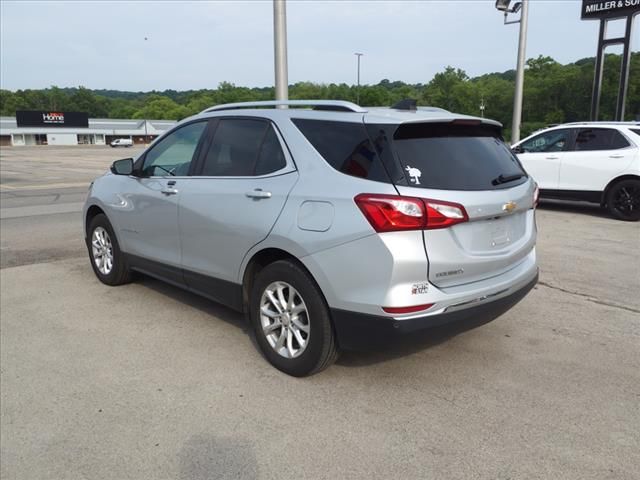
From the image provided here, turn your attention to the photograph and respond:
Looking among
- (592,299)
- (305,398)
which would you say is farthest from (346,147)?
(592,299)

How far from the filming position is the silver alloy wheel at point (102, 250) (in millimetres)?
5676

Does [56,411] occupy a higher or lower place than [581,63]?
lower

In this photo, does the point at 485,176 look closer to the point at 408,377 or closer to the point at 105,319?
the point at 408,377

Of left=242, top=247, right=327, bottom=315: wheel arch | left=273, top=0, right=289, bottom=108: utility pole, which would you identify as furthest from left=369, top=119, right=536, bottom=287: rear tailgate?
left=273, top=0, right=289, bottom=108: utility pole

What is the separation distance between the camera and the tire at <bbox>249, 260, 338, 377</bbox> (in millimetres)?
3377

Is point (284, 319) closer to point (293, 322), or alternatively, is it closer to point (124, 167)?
point (293, 322)

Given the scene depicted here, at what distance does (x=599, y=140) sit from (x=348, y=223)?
8.56m

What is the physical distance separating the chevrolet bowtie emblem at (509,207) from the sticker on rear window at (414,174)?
2.18 feet

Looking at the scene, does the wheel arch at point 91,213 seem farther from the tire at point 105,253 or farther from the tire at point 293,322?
the tire at point 293,322

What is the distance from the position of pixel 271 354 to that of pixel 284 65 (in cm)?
698

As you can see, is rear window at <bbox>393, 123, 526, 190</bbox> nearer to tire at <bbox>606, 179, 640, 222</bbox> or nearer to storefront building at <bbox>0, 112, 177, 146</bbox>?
tire at <bbox>606, 179, 640, 222</bbox>

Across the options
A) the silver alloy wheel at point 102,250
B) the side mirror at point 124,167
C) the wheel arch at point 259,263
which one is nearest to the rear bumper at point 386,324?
the wheel arch at point 259,263

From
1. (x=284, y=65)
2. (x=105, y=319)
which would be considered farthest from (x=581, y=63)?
(x=105, y=319)

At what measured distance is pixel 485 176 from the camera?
11.5ft
